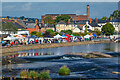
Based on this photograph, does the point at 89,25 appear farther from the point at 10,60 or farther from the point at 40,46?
the point at 10,60

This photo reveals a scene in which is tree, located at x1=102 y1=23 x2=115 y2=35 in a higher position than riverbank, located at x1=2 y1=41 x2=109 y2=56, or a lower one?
higher

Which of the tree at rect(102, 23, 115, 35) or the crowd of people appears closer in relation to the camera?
the crowd of people

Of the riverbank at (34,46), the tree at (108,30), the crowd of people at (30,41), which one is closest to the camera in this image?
the riverbank at (34,46)

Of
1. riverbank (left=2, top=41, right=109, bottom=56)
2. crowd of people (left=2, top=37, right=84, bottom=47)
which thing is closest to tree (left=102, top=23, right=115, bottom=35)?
riverbank (left=2, top=41, right=109, bottom=56)

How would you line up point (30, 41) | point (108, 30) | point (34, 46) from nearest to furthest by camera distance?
point (34, 46)
point (30, 41)
point (108, 30)

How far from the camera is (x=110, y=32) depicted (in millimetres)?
138375

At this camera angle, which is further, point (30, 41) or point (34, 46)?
point (30, 41)

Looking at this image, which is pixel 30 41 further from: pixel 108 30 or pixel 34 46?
pixel 108 30

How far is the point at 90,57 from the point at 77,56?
2952 mm

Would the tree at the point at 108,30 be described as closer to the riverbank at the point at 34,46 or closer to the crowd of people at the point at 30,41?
the riverbank at the point at 34,46

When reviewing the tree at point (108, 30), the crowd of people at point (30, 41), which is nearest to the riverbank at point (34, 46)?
the crowd of people at point (30, 41)

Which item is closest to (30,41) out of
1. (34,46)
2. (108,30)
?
(34,46)

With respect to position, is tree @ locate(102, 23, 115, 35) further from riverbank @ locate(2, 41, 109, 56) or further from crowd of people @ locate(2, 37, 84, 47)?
crowd of people @ locate(2, 37, 84, 47)

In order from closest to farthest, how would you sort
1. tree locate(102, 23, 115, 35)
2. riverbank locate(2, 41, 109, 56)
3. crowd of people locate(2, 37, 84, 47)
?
riverbank locate(2, 41, 109, 56) < crowd of people locate(2, 37, 84, 47) < tree locate(102, 23, 115, 35)
